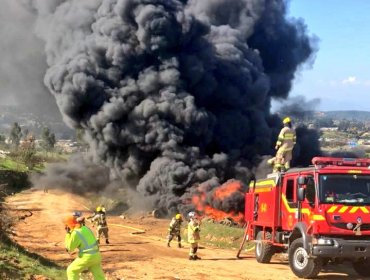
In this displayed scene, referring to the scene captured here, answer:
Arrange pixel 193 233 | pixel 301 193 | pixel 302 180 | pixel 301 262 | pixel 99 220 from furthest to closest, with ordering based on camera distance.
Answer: pixel 99 220, pixel 193 233, pixel 301 262, pixel 302 180, pixel 301 193

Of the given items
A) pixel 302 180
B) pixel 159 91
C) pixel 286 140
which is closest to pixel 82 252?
pixel 302 180

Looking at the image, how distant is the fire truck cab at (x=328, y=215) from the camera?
40.9 ft

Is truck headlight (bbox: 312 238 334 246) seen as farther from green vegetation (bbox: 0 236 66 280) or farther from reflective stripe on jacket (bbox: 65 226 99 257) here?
green vegetation (bbox: 0 236 66 280)

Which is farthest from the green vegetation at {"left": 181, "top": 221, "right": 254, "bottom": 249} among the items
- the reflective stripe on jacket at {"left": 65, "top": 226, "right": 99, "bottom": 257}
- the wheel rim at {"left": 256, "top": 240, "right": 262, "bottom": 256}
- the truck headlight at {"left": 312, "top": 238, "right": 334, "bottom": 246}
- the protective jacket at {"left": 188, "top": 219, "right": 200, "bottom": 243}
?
the reflective stripe on jacket at {"left": 65, "top": 226, "right": 99, "bottom": 257}

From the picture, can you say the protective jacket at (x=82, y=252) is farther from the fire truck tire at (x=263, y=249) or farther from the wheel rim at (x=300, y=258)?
the fire truck tire at (x=263, y=249)

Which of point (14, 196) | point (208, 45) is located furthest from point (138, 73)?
point (14, 196)

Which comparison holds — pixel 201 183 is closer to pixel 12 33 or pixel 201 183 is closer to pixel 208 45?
pixel 208 45

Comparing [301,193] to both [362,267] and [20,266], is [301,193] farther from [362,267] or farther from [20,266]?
[20,266]

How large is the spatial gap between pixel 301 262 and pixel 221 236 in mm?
10732

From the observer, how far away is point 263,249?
16.4m

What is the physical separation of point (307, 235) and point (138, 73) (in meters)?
29.4

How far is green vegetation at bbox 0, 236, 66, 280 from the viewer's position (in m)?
11.5

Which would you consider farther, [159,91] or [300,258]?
[159,91]

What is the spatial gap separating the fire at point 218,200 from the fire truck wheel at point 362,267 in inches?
614
